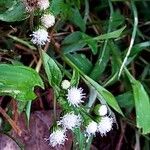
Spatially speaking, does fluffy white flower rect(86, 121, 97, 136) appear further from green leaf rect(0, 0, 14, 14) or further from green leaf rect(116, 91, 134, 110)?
green leaf rect(0, 0, 14, 14)

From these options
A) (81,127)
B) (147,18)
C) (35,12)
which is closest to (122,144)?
(81,127)

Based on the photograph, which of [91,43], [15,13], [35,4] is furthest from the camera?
[91,43]

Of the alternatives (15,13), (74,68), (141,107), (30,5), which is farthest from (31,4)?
(141,107)

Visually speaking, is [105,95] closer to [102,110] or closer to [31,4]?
[102,110]

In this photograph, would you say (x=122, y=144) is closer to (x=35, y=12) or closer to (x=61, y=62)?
(x=61, y=62)

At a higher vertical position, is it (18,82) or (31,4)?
(31,4)

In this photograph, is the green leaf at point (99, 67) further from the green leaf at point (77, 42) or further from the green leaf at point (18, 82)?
the green leaf at point (18, 82)

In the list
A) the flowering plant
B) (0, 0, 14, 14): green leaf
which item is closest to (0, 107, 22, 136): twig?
the flowering plant
